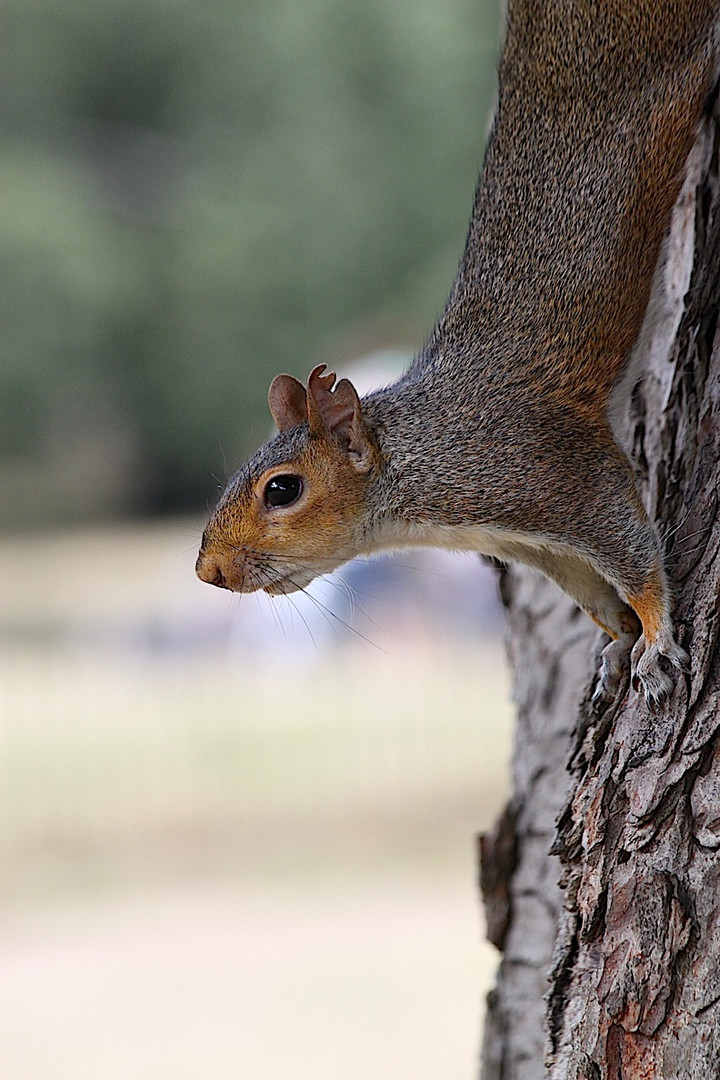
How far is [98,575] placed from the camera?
7551 mm

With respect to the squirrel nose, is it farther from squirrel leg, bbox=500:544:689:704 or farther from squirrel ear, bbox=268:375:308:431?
squirrel leg, bbox=500:544:689:704

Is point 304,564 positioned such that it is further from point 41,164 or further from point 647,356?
point 41,164

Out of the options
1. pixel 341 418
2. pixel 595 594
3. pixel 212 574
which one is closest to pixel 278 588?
pixel 212 574

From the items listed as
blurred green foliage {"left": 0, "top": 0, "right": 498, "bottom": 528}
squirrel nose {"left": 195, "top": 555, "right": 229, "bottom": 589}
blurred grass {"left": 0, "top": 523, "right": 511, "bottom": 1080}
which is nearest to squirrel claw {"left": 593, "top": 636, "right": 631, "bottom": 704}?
squirrel nose {"left": 195, "top": 555, "right": 229, "bottom": 589}

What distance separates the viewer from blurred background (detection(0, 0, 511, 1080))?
13.9 feet

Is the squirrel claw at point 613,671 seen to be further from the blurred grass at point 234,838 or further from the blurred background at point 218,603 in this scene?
the blurred grass at point 234,838

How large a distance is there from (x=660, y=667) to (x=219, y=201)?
7873mm

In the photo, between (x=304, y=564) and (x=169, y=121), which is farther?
(x=169, y=121)

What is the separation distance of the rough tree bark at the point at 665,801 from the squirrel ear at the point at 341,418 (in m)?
0.36

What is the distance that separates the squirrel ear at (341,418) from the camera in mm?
1644

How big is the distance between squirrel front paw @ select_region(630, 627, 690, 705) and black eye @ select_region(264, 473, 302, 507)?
0.49m

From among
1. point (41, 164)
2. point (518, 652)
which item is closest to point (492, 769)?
point (518, 652)

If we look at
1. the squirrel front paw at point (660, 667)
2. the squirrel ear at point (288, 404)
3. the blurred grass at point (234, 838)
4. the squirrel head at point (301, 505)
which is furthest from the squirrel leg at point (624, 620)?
the blurred grass at point (234, 838)

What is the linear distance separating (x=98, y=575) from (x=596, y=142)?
6318 millimetres
